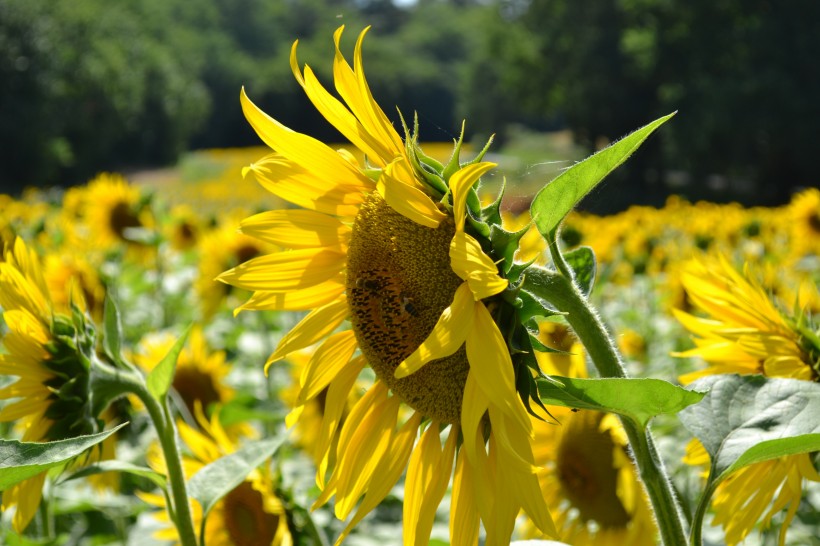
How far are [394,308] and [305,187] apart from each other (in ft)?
0.49

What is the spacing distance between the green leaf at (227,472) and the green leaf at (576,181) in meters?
0.41

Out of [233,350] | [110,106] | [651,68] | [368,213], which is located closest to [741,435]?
[368,213]

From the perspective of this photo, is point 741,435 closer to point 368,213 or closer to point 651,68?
point 368,213

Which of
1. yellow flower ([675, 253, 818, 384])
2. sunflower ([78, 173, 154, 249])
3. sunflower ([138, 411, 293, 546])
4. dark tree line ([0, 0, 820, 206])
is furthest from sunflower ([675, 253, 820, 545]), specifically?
dark tree line ([0, 0, 820, 206])

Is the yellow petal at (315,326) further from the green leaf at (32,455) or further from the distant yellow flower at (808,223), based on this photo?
the distant yellow flower at (808,223)

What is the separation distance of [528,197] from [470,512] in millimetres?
260

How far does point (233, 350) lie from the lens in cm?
313

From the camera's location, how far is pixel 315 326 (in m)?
0.84

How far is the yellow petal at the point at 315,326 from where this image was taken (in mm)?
817

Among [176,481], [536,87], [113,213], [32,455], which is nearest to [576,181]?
[32,455]

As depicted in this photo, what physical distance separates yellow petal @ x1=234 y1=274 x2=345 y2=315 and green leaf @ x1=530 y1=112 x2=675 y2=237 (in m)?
0.23

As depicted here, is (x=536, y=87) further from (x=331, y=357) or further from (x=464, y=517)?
(x=464, y=517)

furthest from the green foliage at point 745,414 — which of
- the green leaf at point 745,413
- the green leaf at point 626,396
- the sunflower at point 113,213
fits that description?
the sunflower at point 113,213

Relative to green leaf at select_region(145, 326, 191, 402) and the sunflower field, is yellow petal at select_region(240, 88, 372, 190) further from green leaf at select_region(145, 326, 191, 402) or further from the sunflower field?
green leaf at select_region(145, 326, 191, 402)
